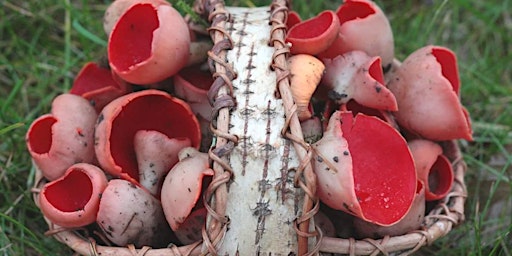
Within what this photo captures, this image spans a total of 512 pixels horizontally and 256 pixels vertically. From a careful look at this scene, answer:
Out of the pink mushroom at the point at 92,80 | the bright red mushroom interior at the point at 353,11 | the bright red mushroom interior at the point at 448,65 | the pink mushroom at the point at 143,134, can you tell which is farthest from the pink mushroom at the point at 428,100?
the pink mushroom at the point at 92,80

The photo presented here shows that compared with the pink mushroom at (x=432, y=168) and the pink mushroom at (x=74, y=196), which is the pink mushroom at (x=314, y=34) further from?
the pink mushroom at (x=74, y=196)

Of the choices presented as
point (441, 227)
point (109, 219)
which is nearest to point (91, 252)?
→ point (109, 219)

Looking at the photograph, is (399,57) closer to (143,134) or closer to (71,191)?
(143,134)

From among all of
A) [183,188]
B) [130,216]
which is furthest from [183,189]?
[130,216]

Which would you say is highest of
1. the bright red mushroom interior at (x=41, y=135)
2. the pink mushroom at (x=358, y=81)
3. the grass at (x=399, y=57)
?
the pink mushroom at (x=358, y=81)

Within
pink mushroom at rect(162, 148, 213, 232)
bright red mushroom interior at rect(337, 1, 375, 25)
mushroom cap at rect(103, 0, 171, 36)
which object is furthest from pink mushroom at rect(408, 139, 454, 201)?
mushroom cap at rect(103, 0, 171, 36)

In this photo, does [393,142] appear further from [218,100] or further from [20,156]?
[20,156]

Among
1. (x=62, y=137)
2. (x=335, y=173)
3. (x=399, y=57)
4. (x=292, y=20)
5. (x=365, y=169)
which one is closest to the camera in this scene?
(x=335, y=173)
